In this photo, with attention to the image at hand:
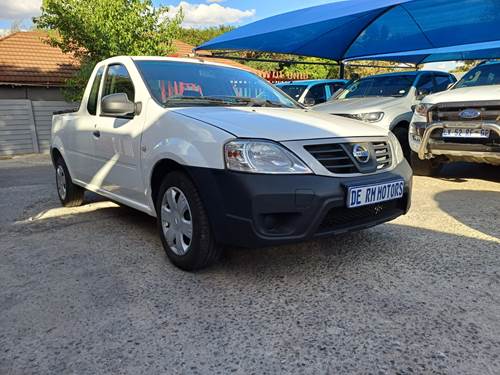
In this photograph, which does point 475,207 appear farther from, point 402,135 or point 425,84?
point 425,84

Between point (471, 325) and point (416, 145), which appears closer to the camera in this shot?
point (471, 325)

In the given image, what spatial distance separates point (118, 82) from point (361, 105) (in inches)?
170

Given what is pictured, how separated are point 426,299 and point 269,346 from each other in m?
1.12

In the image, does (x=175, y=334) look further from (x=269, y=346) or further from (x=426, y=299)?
(x=426, y=299)

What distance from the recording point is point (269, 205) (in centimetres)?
274

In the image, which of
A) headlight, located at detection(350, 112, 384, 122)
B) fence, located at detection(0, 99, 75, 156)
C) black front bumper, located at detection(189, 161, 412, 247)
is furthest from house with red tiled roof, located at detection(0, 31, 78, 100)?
black front bumper, located at detection(189, 161, 412, 247)

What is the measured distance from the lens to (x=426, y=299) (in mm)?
2812

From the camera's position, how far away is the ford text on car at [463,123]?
5336 mm

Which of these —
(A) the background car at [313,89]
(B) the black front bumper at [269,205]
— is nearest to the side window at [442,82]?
(A) the background car at [313,89]

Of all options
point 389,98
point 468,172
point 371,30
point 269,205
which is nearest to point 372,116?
point 389,98

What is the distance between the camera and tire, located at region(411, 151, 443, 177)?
691 cm

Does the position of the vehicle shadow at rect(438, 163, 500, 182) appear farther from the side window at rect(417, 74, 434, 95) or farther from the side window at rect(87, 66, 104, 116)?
the side window at rect(87, 66, 104, 116)

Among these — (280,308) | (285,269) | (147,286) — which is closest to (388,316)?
(280,308)

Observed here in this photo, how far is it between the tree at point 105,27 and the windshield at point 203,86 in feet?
28.8
